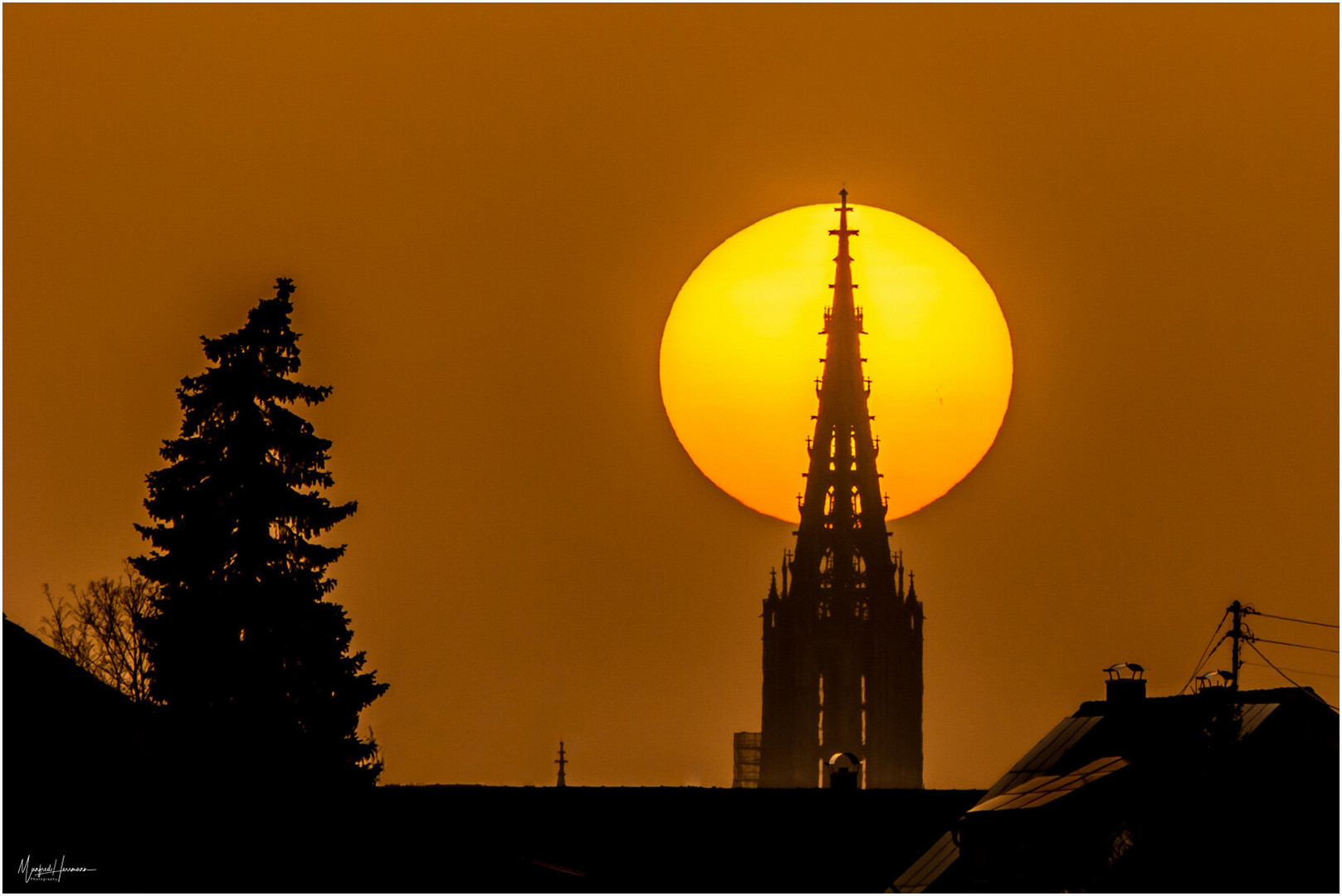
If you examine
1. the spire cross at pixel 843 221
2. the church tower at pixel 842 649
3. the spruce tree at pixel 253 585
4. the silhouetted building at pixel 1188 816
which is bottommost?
the silhouetted building at pixel 1188 816

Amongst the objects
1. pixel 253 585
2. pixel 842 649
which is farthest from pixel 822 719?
pixel 253 585

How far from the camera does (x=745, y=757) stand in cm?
14675

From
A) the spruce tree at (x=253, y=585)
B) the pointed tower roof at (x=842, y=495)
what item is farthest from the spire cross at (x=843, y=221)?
the spruce tree at (x=253, y=585)

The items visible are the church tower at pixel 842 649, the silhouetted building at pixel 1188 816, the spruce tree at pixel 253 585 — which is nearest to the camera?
the silhouetted building at pixel 1188 816

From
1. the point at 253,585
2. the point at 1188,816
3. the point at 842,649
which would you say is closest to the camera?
the point at 1188,816

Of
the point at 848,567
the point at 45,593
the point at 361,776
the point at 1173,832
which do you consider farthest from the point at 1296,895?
the point at 848,567

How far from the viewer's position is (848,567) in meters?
140

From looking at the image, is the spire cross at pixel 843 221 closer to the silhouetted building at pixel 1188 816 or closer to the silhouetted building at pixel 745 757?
the silhouetted building at pixel 745 757

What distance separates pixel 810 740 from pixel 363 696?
89.1 meters

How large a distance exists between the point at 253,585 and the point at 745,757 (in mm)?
96433

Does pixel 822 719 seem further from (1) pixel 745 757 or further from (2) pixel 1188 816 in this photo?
(2) pixel 1188 816

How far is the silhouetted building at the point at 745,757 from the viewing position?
14525 cm

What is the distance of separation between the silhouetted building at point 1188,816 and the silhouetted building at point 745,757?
105130 millimetres

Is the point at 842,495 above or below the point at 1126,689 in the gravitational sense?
above
